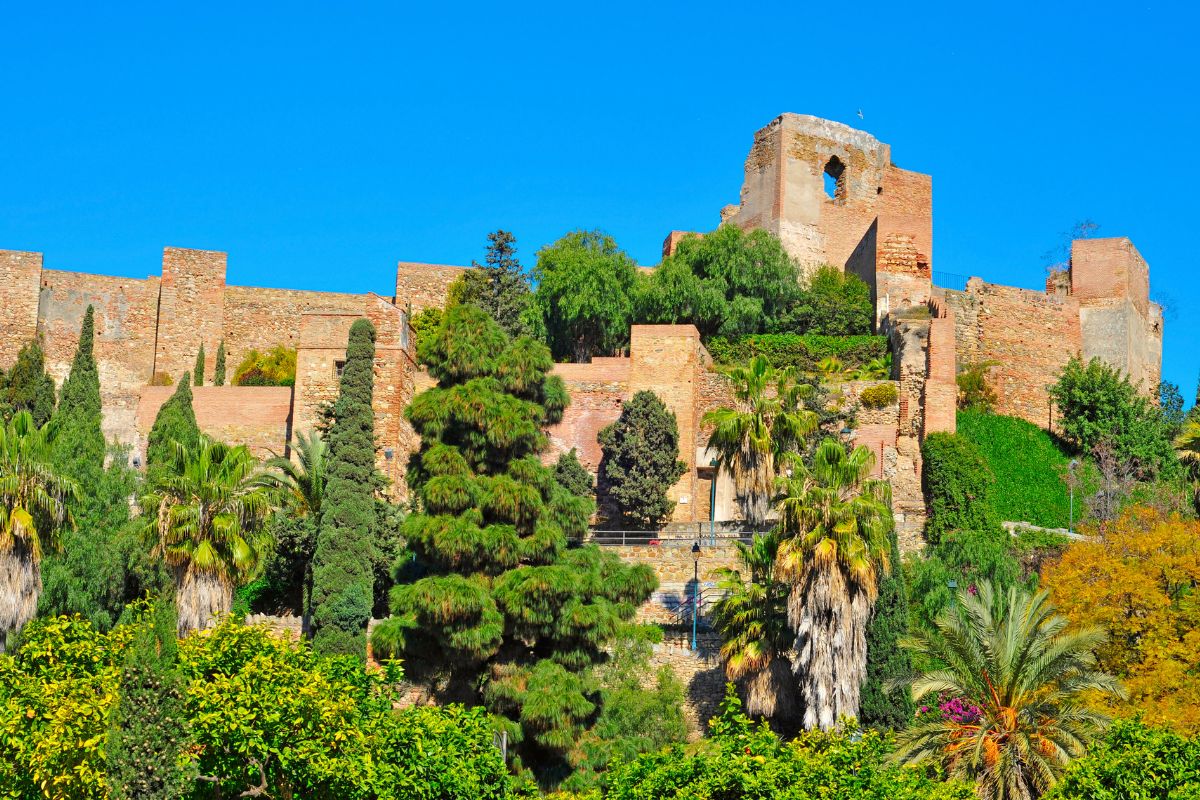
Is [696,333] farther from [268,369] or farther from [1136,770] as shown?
[1136,770]

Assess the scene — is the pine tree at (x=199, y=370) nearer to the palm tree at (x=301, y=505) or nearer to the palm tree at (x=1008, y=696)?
the palm tree at (x=301, y=505)

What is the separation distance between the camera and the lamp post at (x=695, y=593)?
31391 mm

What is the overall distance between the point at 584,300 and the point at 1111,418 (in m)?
12.2

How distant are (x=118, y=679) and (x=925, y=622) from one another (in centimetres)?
1427

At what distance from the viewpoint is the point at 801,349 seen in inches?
1705

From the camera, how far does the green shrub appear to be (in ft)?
129

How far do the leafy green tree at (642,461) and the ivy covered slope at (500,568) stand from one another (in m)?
8.99

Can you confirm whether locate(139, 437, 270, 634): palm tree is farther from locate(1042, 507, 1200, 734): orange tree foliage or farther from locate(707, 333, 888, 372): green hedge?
locate(707, 333, 888, 372): green hedge

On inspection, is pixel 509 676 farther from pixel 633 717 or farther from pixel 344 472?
pixel 344 472

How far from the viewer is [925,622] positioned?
30.8 m

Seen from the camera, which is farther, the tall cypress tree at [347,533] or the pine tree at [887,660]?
the tall cypress tree at [347,533]

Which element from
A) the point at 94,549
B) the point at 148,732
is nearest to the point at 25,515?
the point at 94,549

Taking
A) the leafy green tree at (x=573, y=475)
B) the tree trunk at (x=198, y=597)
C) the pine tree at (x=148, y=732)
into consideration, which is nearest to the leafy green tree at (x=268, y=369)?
the leafy green tree at (x=573, y=475)

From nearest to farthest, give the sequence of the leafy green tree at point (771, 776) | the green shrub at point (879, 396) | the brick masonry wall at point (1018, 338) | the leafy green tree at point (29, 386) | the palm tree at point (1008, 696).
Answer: the leafy green tree at point (771, 776), the palm tree at point (1008, 696), the green shrub at point (879, 396), the leafy green tree at point (29, 386), the brick masonry wall at point (1018, 338)
